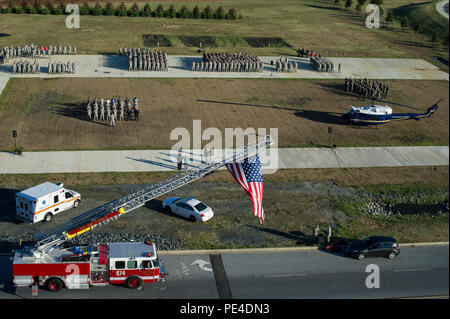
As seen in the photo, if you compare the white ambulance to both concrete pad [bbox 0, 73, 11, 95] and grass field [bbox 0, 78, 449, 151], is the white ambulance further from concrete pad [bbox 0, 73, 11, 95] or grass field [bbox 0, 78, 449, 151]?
concrete pad [bbox 0, 73, 11, 95]

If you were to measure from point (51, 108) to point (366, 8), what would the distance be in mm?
66391

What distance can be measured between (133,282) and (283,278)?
7.67 metres

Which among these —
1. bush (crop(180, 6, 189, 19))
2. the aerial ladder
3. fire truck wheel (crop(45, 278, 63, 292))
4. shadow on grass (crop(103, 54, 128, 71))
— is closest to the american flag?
the aerial ladder

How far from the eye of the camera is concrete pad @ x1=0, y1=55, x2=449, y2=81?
5959cm

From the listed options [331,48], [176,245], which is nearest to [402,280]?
[176,245]

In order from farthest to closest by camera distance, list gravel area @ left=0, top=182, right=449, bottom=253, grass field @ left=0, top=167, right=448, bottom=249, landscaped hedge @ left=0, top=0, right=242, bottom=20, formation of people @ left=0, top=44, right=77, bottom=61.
→ landscaped hedge @ left=0, top=0, right=242, bottom=20, formation of people @ left=0, top=44, right=77, bottom=61, grass field @ left=0, top=167, right=448, bottom=249, gravel area @ left=0, top=182, right=449, bottom=253

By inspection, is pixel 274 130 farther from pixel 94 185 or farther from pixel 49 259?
pixel 49 259

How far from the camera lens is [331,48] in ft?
243

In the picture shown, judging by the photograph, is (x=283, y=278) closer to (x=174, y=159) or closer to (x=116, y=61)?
(x=174, y=159)

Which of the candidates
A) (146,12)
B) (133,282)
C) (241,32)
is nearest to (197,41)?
(241,32)

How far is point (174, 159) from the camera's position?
4238 cm

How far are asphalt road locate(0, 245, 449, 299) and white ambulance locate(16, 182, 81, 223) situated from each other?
390 cm

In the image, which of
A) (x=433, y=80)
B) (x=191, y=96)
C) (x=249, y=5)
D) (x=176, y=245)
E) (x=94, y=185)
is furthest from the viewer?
(x=249, y=5)

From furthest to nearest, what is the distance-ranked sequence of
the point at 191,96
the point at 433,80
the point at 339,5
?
1. the point at 339,5
2. the point at 433,80
3. the point at 191,96
